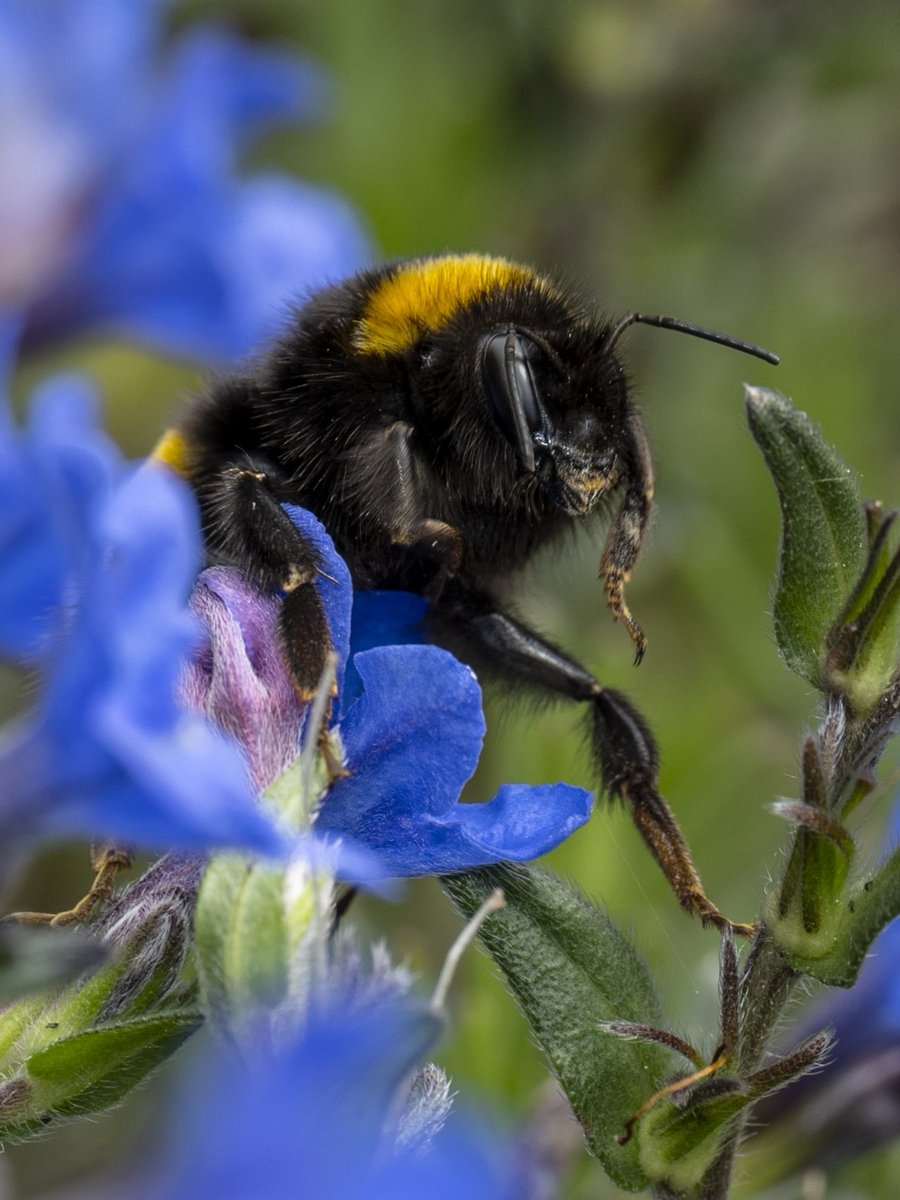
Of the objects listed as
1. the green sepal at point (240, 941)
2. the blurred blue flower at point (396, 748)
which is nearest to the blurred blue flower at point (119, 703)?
the green sepal at point (240, 941)

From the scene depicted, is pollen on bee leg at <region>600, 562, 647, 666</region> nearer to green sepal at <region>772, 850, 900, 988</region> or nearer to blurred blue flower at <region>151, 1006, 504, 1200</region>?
green sepal at <region>772, 850, 900, 988</region>

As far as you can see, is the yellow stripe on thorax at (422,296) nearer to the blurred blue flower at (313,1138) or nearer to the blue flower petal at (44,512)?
the blue flower petal at (44,512)

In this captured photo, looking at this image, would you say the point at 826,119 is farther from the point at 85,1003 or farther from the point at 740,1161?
the point at 85,1003

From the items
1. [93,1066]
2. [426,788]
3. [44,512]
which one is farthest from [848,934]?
[44,512]

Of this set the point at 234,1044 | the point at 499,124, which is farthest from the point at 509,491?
the point at 499,124

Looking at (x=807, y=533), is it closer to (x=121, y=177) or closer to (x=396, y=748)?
(x=396, y=748)

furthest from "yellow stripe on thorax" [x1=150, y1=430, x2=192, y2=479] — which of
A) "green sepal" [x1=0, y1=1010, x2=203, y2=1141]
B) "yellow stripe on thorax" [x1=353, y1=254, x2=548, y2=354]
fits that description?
"green sepal" [x1=0, y1=1010, x2=203, y2=1141]

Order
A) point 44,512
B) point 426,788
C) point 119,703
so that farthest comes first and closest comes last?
1. point 426,788
2. point 44,512
3. point 119,703
